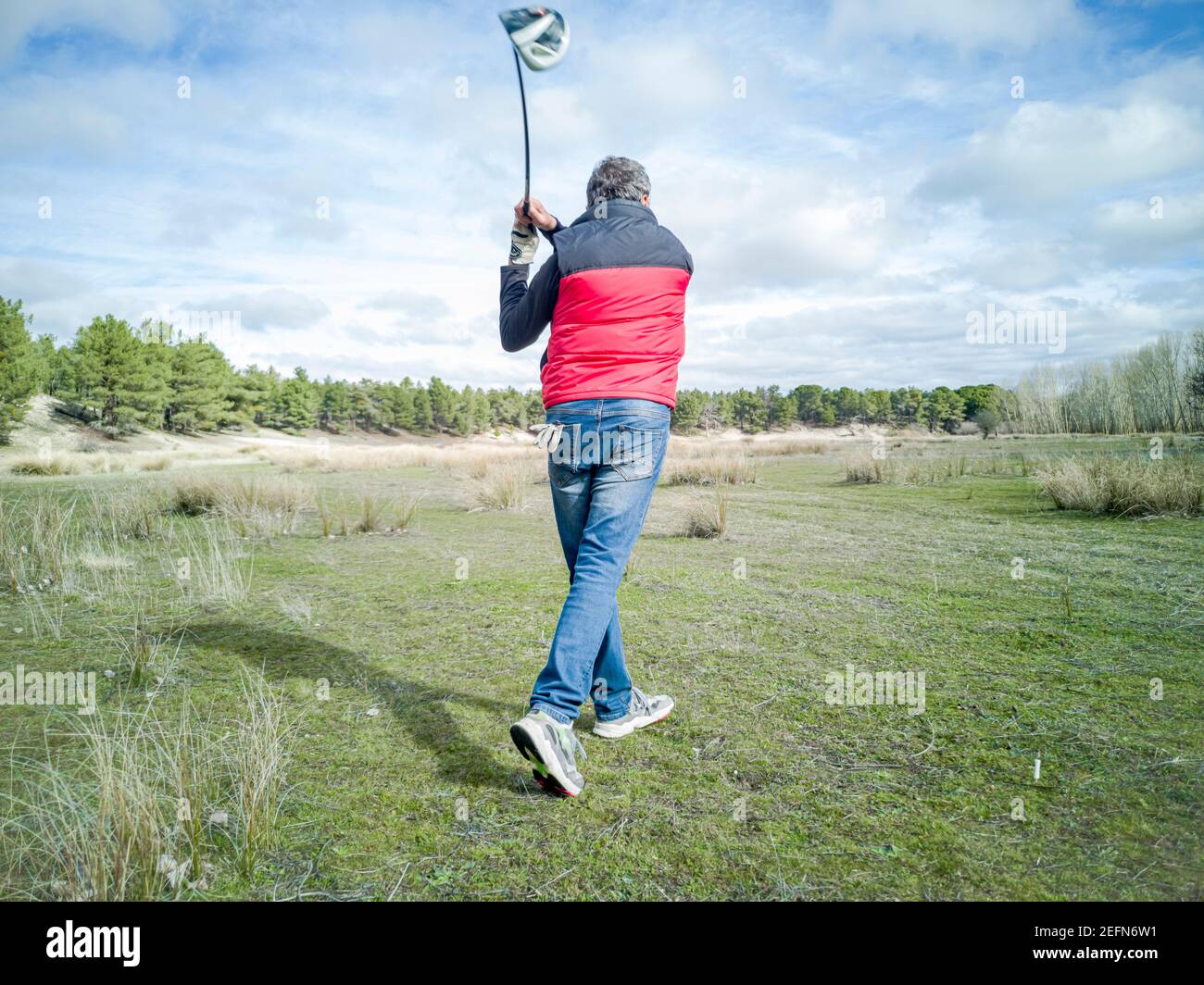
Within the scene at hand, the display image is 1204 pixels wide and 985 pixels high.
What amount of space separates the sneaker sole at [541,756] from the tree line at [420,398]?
3.86 metres

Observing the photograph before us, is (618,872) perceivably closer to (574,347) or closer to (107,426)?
(574,347)

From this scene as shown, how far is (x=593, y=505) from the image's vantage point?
254 cm

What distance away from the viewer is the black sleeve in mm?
2605

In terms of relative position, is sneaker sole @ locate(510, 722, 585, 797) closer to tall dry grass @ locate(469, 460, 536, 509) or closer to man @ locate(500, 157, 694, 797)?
man @ locate(500, 157, 694, 797)

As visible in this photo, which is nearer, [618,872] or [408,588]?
[618,872]

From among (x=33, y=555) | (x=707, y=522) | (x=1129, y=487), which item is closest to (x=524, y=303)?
(x=33, y=555)

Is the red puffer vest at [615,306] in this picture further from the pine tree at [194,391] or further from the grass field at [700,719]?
the pine tree at [194,391]

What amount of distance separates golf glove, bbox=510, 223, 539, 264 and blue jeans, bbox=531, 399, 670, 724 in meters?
0.69

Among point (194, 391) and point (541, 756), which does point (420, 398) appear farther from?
point (541, 756)

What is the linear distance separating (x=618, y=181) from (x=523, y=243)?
46 cm

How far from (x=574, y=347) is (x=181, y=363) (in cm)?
6307

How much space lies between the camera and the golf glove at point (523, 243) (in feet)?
8.86
